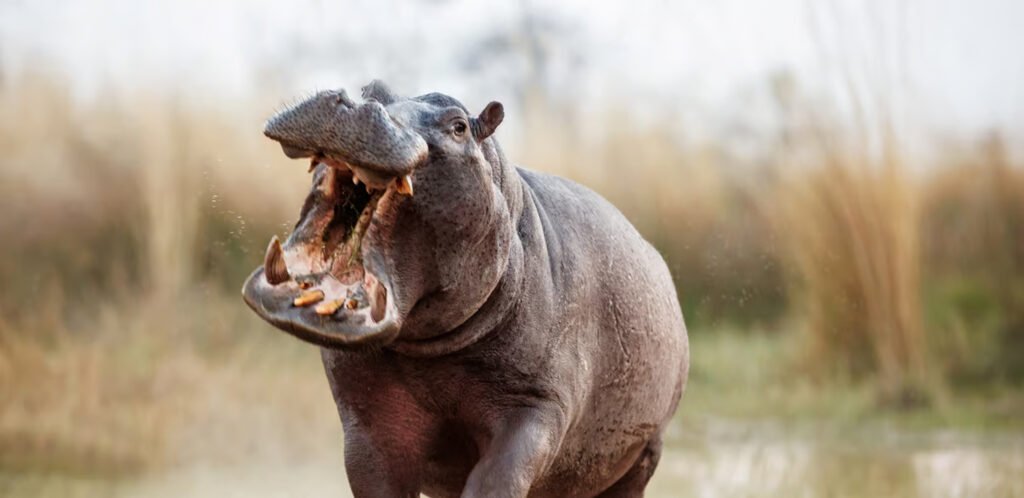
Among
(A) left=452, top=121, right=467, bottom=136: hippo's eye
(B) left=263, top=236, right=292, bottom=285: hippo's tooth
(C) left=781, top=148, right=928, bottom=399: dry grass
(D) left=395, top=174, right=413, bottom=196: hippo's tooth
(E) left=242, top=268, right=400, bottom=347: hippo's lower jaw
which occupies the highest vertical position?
(A) left=452, top=121, right=467, bottom=136: hippo's eye

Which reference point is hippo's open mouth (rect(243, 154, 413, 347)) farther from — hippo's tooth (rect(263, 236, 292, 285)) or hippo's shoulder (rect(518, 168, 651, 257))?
hippo's shoulder (rect(518, 168, 651, 257))

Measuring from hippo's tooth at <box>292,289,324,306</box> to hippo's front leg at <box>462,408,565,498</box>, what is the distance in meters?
0.67

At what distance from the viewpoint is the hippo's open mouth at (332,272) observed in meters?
3.21

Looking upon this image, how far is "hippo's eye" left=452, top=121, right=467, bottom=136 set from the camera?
11.5 ft

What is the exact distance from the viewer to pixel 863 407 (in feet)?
30.9

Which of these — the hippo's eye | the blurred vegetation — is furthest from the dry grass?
the hippo's eye

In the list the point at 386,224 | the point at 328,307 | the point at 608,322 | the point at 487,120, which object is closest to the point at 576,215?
the point at 608,322

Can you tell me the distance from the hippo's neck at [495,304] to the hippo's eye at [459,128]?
17cm

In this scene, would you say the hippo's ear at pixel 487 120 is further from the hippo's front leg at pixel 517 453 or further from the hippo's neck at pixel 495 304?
the hippo's front leg at pixel 517 453

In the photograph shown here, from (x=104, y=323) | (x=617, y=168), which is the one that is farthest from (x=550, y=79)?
(x=104, y=323)

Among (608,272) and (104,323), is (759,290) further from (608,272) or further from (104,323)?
(608,272)

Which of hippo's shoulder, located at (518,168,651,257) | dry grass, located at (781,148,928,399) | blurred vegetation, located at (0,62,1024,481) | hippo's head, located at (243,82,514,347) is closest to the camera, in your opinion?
hippo's head, located at (243,82,514,347)

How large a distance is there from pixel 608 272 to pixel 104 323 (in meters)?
5.19

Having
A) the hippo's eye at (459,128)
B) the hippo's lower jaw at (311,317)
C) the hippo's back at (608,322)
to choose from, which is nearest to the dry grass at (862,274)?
the hippo's back at (608,322)
